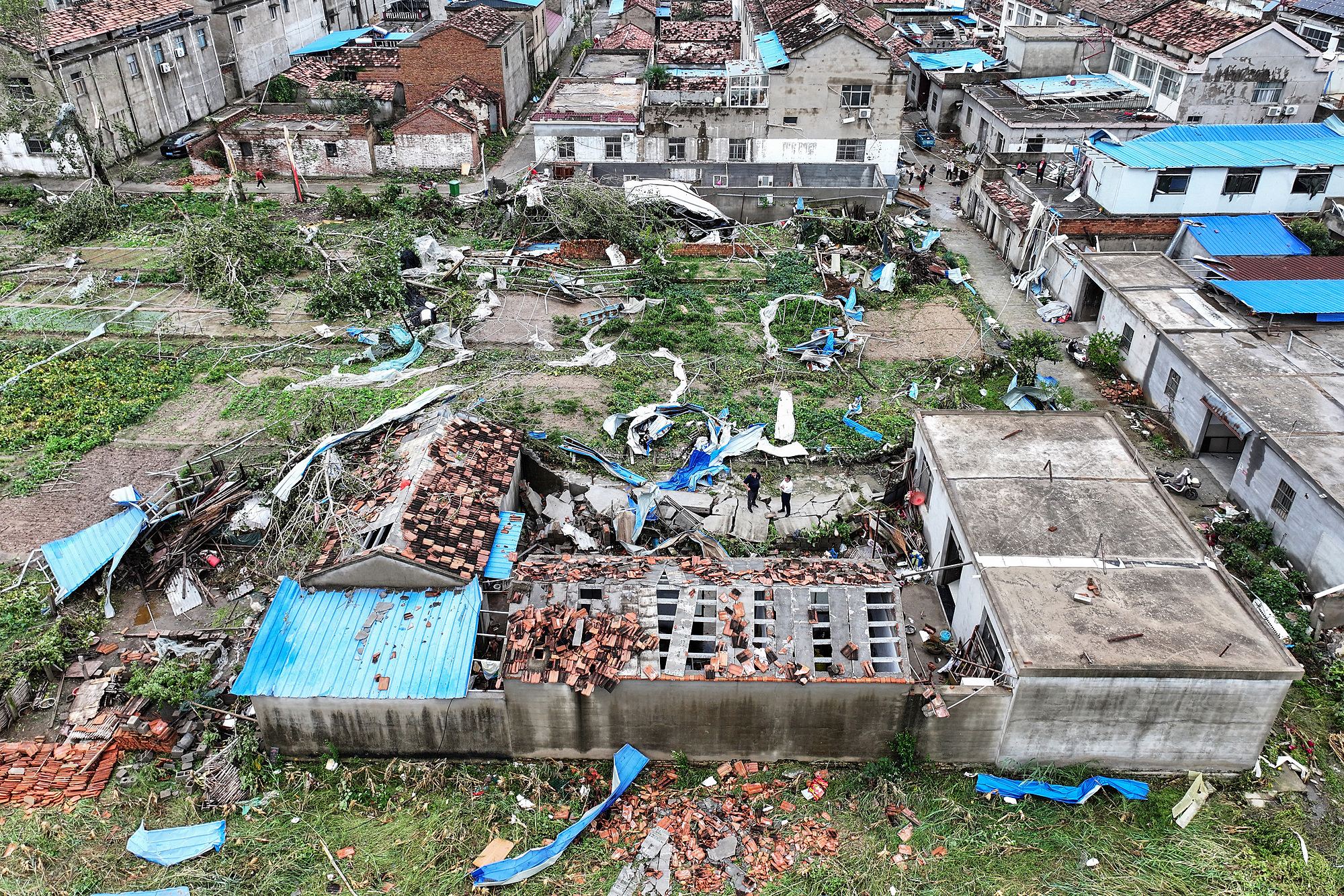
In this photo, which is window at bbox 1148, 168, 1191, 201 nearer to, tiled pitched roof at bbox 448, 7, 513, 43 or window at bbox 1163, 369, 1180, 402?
window at bbox 1163, 369, 1180, 402

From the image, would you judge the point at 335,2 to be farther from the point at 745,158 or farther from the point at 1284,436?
the point at 1284,436

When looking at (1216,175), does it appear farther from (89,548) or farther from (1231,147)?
(89,548)

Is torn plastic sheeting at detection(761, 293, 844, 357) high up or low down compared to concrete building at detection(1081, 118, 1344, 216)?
down

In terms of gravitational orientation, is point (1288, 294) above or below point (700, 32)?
below

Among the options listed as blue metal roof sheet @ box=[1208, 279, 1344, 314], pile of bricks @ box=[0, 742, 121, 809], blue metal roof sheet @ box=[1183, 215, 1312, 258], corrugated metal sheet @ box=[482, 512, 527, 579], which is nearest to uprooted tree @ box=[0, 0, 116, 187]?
pile of bricks @ box=[0, 742, 121, 809]

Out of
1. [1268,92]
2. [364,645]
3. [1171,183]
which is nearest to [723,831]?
[364,645]

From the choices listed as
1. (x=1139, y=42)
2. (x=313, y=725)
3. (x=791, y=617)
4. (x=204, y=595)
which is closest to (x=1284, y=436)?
(x=791, y=617)

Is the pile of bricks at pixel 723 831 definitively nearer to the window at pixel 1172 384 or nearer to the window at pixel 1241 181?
the window at pixel 1172 384
